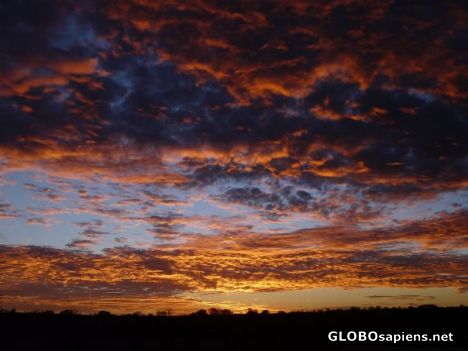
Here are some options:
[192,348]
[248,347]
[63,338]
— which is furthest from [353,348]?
[63,338]

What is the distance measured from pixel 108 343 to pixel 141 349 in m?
4.22

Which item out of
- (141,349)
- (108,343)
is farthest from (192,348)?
(108,343)

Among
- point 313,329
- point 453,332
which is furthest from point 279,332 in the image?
point 453,332

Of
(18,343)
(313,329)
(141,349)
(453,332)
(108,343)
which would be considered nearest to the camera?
(141,349)

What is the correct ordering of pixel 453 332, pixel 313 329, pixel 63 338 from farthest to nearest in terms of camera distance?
pixel 313 329 → pixel 453 332 → pixel 63 338

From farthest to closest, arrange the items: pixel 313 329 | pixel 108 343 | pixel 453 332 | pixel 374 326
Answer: pixel 374 326 < pixel 313 329 < pixel 453 332 < pixel 108 343

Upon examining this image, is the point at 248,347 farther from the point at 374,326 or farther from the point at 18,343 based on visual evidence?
the point at 374,326

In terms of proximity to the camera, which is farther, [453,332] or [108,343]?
[453,332]

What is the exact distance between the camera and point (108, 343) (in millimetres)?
27188

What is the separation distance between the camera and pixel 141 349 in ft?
78.5

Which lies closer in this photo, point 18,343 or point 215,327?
point 18,343

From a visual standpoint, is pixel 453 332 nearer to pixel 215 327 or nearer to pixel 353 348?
pixel 353 348

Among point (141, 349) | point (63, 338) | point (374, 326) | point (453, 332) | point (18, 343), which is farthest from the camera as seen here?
point (374, 326)

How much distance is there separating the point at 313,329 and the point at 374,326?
561cm
